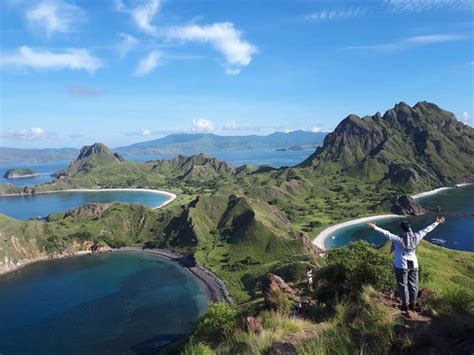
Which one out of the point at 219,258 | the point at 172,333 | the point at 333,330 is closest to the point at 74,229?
the point at 219,258

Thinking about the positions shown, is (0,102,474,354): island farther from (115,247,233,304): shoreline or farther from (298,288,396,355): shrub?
(115,247,233,304): shoreline

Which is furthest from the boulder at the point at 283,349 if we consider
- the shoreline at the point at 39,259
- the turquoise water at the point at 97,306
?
the shoreline at the point at 39,259

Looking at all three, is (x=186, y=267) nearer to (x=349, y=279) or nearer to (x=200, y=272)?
(x=200, y=272)

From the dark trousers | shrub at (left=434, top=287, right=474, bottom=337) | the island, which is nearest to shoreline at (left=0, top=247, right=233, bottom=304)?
the island

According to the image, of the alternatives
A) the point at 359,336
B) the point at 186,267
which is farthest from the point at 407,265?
the point at 186,267

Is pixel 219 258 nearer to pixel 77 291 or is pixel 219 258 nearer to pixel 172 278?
pixel 172 278

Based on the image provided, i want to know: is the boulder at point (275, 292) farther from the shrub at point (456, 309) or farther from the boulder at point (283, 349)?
the boulder at point (283, 349)
